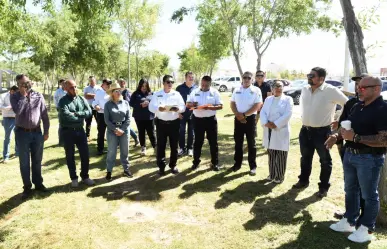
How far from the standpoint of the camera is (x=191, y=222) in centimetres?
414

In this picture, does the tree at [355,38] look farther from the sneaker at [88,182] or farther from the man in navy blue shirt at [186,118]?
the sneaker at [88,182]

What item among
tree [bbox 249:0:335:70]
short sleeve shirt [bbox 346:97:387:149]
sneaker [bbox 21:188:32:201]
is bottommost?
sneaker [bbox 21:188:32:201]

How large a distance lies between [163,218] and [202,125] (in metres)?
2.29

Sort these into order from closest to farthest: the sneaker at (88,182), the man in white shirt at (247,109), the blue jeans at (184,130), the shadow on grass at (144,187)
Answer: the shadow on grass at (144,187), the sneaker at (88,182), the man in white shirt at (247,109), the blue jeans at (184,130)

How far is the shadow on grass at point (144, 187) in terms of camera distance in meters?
5.07

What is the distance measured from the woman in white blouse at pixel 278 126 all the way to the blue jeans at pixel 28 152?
3863 millimetres

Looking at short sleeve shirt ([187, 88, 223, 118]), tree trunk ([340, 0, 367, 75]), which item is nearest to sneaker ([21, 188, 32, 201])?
short sleeve shirt ([187, 88, 223, 118])

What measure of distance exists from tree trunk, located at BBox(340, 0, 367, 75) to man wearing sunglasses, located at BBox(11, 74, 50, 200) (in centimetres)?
482

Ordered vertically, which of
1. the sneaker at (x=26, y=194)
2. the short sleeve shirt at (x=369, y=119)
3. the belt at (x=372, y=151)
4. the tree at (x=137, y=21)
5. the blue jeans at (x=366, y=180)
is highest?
the tree at (x=137, y=21)

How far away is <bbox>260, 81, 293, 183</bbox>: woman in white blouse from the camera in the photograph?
533 cm

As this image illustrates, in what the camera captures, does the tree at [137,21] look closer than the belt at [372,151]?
No

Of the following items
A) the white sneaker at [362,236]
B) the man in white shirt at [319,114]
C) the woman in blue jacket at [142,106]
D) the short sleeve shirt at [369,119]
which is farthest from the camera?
the woman in blue jacket at [142,106]

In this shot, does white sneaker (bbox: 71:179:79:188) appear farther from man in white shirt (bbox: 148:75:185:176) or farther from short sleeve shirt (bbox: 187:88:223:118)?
short sleeve shirt (bbox: 187:88:223:118)

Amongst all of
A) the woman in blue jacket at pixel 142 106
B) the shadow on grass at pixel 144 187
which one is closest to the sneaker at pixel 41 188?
the shadow on grass at pixel 144 187
